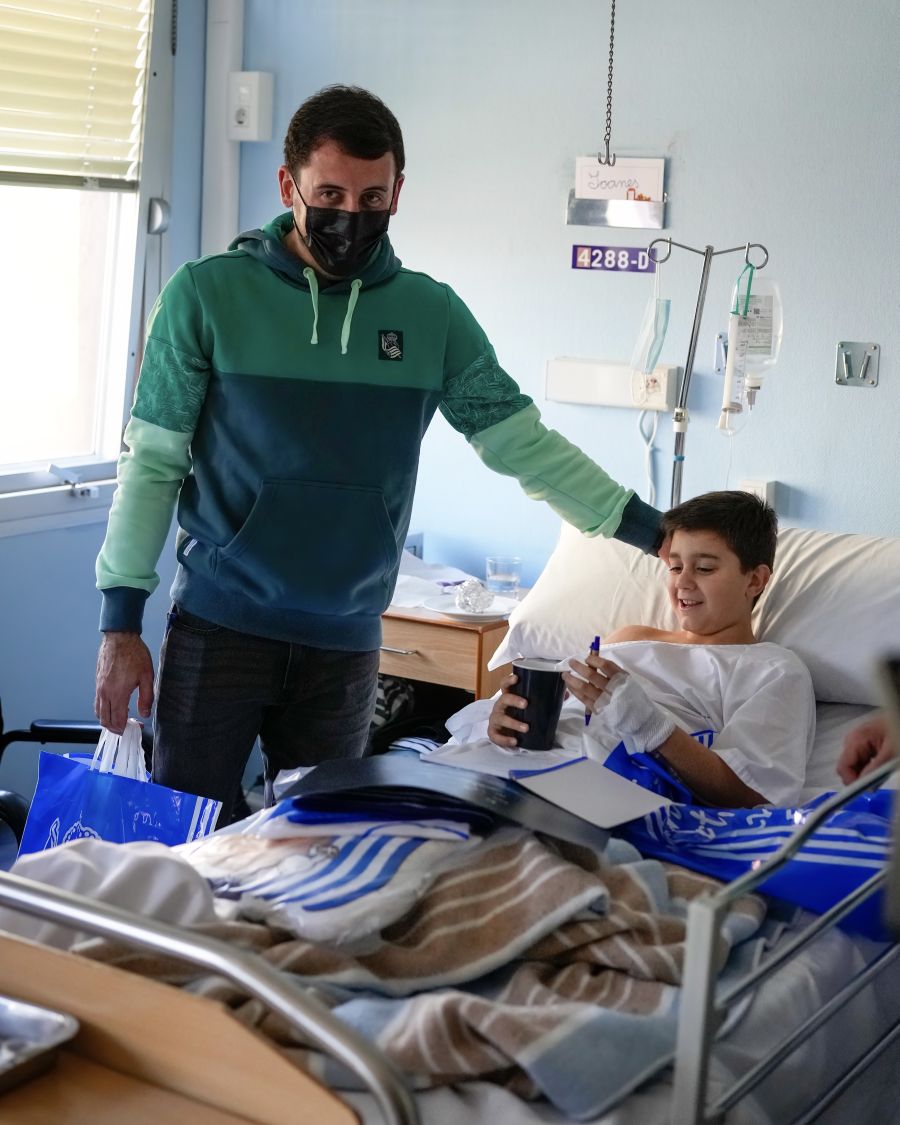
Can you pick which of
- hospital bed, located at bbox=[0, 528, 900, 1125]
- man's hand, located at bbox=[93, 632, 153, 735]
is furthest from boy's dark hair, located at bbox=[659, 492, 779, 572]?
man's hand, located at bbox=[93, 632, 153, 735]

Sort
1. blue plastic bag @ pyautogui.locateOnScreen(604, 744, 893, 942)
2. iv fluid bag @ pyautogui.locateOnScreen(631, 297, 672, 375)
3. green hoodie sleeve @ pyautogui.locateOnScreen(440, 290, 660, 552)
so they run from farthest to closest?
iv fluid bag @ pyautogui.locateOnScreen(631, 297, 672, 375) → green hoodie sleeve @ pyautogui.locateOnScreen(440, 290, 660, 552) → blue plastic bag @ pyautogui.locateOnScreen(604, 744, 893, 942)

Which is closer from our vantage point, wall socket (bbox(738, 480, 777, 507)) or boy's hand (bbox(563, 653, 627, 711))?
boy's hand (bbox(563, 653, 627, 711))

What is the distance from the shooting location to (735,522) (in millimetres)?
2553

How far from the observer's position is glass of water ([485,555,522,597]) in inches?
142

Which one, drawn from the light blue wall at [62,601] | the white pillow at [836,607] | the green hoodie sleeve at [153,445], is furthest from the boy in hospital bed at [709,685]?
the light blue wall at [62,601]

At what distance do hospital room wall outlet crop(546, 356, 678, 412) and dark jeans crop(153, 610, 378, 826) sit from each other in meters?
1.27

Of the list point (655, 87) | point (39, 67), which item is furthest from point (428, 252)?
point (39, 67)

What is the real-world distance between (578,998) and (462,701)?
2.03 metres

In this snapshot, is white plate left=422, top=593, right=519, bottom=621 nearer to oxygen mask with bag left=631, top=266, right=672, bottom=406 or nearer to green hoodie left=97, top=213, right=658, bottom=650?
oxygen mask with bag left=631, top=266, right=672, bottom=406

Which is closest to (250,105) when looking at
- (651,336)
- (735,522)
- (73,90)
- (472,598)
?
(73,90)

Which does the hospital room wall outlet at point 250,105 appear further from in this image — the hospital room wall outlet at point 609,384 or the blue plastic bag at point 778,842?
the blue plastic bag at point 778,842

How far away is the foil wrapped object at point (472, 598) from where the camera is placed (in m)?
3.34

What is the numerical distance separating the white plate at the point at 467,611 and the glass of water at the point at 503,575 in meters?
0.09

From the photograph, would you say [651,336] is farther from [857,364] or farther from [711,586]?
[711,586]
